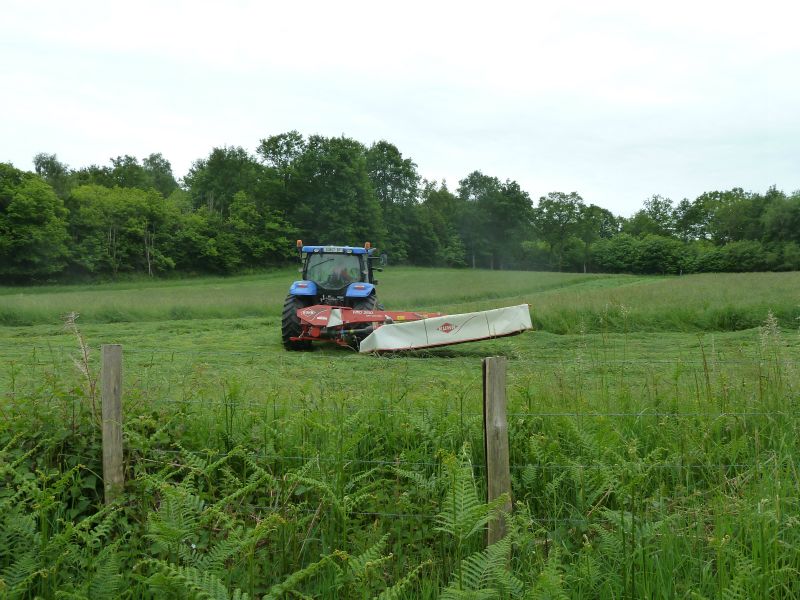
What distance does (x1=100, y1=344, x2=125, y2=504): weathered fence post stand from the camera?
145 inches

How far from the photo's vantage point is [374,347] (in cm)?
1017

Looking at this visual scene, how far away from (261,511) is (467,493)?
1413 millimetres

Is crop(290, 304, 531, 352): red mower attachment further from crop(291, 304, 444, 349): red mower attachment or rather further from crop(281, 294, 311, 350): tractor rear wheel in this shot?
crop(281, 294, 311, 350): tractor rear wheel

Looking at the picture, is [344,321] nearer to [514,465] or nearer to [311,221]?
[514,465]

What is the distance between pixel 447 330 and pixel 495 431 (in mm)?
7062

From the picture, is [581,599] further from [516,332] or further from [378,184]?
[378,184]

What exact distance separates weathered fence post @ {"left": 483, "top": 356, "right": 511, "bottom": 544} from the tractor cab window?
9.91 meters

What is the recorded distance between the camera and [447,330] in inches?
409

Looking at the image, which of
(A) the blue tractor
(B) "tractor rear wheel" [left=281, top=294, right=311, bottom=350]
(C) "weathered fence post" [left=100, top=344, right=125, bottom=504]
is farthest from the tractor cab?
(C) "weathered fence post" [left=100, top=344, right=125, bottom=504]

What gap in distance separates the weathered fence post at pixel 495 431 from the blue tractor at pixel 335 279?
8.86 m

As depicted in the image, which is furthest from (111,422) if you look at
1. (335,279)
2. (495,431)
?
(335,279)

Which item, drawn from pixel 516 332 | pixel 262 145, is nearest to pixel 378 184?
pixel 262 145

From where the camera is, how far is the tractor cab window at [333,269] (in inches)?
519

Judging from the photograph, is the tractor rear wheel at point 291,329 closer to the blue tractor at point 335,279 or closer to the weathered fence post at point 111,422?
the blue tractor at point 335,279
